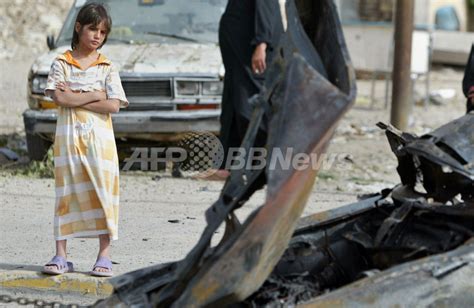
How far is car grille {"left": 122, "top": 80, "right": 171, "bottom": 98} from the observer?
9867 millimetres

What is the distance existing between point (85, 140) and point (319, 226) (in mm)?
1590

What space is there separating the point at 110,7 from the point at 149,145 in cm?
169

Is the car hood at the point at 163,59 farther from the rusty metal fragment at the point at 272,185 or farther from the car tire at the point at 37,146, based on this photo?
the rusty metal fragment at the point at 272,185

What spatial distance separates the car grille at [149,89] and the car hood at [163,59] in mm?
113

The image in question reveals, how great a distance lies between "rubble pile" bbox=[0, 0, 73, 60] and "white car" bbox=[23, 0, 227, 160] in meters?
8.31

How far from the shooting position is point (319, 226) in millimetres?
5152

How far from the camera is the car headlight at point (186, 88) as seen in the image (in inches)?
387

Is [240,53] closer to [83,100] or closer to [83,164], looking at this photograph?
[83,100]

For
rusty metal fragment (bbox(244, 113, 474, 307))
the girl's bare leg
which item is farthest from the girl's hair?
rusty metal fragment (bbox(244, 113, 474, 307))

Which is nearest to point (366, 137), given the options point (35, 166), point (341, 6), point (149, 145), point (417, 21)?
point (149, 145)

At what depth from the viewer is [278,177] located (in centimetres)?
413

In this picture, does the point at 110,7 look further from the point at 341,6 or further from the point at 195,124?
the point at 341,6

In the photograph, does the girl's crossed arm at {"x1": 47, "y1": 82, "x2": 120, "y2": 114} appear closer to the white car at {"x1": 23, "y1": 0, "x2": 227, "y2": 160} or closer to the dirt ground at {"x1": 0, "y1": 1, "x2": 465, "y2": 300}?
the dirt ground at {"x1": 0, "y1": 1, "x2": 465, "y2": 300}

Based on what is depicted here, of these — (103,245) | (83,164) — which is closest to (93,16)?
(83,164)
